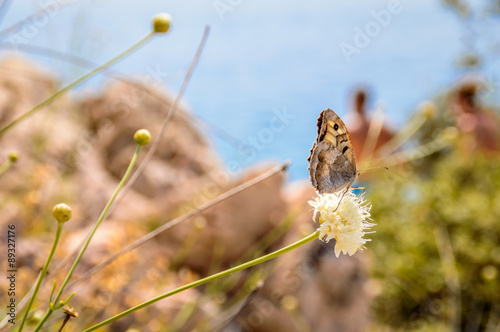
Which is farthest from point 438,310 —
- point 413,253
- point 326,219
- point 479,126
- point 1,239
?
point 326,219

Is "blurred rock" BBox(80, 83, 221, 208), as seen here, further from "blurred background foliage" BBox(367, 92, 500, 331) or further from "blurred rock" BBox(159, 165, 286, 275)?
"blurred background foliage" BBox(367, 92, 500, 331)

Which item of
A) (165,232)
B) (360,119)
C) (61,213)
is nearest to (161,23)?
(61,213)

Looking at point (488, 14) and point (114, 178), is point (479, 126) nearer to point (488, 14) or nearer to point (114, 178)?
point (488, 14)

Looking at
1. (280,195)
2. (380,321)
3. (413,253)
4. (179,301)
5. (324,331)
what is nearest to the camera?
(179,301)

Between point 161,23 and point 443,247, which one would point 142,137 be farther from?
point 443,247

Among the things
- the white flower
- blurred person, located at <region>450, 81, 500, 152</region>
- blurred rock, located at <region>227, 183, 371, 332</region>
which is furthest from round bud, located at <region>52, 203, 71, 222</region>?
blurred person, located at <region>450, 81, 500, 152</region>

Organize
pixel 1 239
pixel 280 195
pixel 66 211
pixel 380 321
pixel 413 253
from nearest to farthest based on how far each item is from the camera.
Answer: pixel 66 211, pixel 1 239, pixel 280 195, pixel 413 253, pixel 380 321
